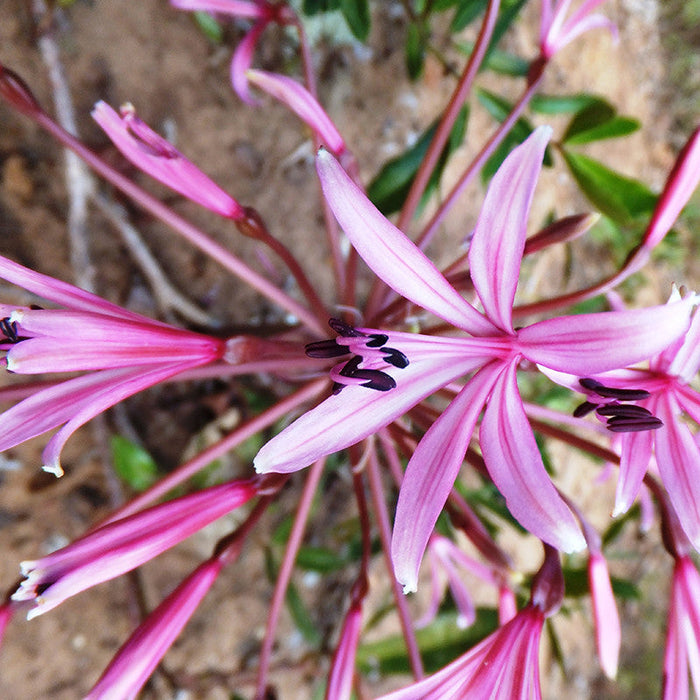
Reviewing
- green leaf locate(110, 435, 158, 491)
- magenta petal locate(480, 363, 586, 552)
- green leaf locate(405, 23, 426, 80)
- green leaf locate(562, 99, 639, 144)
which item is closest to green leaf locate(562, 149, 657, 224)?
green leaf locate(562, 99, 639, 144)

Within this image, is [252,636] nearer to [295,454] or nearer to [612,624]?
[612,624]

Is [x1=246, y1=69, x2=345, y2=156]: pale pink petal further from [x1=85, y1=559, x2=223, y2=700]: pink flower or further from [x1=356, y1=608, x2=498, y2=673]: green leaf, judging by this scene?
[x1=356, y1=608, x2=498, y2=673]: green leaf

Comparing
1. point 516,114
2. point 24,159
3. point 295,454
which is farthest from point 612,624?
point 24,159

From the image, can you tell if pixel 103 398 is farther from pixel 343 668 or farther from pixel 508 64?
pixel 508 64

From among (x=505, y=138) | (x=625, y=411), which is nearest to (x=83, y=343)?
(x=625, y=411)

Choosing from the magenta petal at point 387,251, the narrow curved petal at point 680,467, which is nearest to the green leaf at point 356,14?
the magenta petal at point 387,251

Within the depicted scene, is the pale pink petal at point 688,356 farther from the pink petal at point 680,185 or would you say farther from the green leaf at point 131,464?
the green leaf at point 131,464

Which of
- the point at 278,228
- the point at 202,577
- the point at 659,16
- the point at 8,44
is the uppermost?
the point at 659,16
